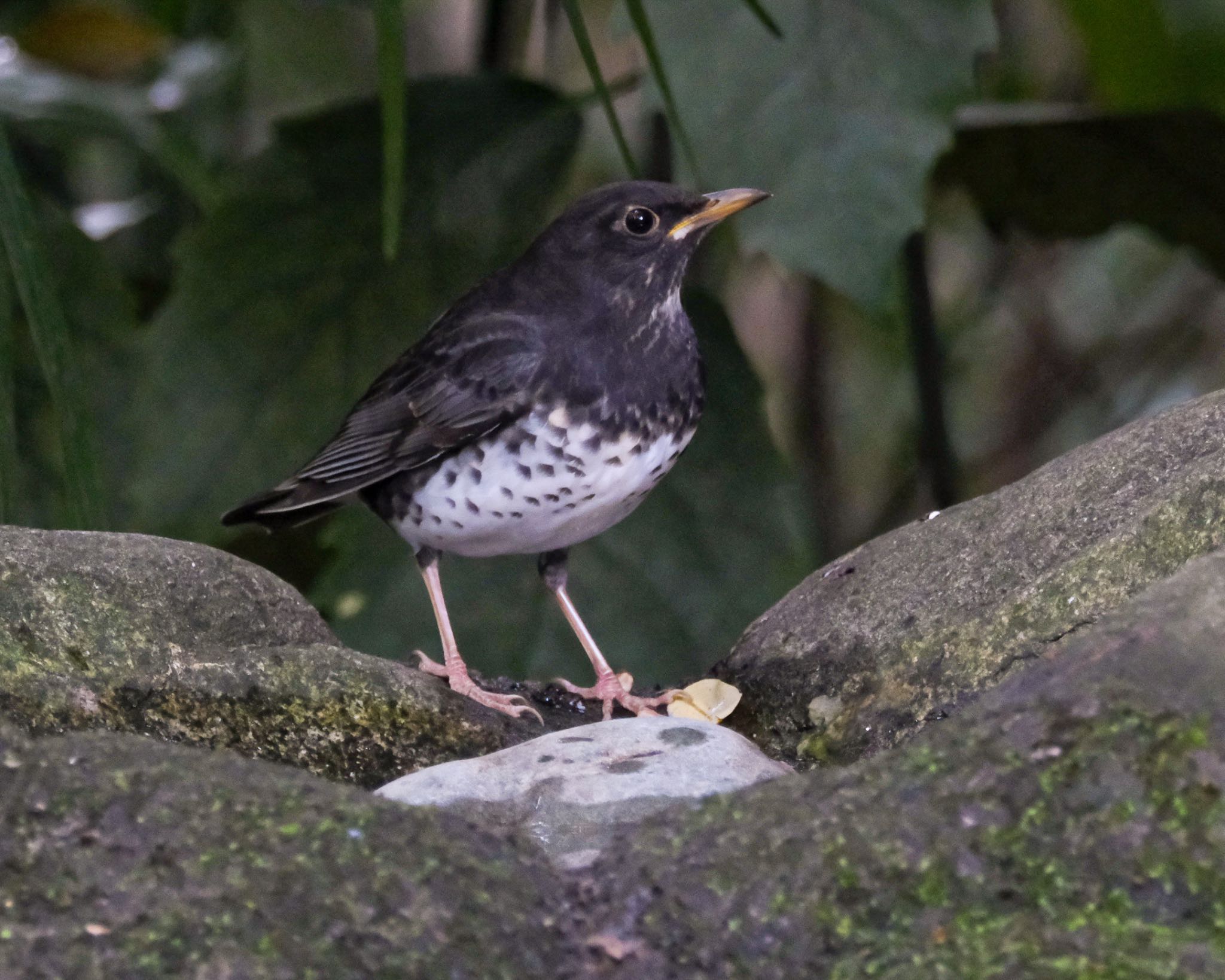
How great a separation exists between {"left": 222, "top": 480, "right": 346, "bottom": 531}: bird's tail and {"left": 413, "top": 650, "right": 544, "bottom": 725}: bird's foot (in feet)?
1.74

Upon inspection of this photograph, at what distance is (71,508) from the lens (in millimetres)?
2844

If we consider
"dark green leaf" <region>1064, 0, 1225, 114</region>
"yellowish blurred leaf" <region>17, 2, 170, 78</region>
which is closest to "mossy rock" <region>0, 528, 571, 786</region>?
"yellowish blurred leaf" <region>17, 2, 170, 78</region>

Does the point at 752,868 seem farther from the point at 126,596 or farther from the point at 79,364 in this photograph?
the point at 79,364

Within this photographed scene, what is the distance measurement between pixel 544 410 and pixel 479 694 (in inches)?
25.0

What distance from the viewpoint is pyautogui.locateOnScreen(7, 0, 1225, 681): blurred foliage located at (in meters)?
3.52

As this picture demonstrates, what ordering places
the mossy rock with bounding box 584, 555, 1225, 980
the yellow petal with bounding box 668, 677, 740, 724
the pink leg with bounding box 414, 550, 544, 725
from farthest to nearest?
the pink leg with bounding box 414, 550, 544, 725, the yellow petal with bounding box 668, 677, 740, 724, the mossy rock with bounding box 584, 555, 1225, 980

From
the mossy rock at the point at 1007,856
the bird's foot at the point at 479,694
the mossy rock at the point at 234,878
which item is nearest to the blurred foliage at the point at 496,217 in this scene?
the bird's foot at the point at 479,694

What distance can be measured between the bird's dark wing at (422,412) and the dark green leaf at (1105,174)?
6.11ft

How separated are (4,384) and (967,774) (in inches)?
68.9

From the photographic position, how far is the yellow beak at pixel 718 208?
11.3ft

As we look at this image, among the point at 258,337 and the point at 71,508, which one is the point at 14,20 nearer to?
the point at 258,337

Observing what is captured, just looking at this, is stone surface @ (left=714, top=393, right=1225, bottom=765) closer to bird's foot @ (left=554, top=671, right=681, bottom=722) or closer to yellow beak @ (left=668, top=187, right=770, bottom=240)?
bird's foot @ (left=554, top=671, right=681, bottom=722)

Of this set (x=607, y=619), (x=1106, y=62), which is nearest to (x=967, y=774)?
(x=607, y=619)

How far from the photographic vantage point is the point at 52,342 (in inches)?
106
